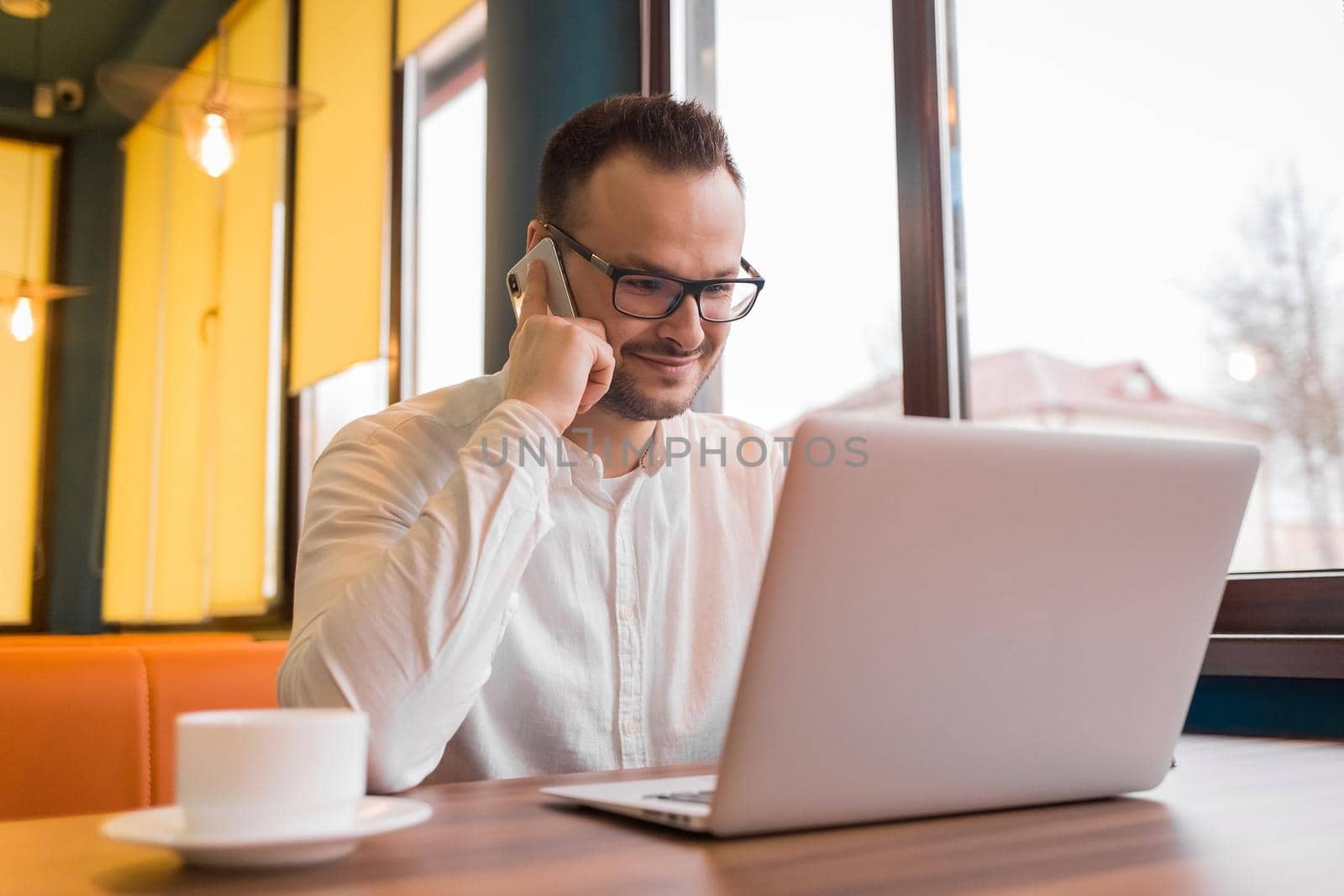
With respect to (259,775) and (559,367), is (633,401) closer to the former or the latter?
(559,367)

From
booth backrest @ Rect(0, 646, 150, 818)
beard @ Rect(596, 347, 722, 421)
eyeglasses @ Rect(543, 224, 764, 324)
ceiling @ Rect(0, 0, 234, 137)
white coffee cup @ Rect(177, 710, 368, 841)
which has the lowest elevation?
booth backrest @ Rect(0, 646, 150, 818)

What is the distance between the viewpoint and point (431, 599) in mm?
1113

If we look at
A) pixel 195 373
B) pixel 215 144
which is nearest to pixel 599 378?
pixel 215 144

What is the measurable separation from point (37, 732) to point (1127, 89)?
6.59ft

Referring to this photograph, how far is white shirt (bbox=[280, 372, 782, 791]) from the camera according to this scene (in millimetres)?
1115

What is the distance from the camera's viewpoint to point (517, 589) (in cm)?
143

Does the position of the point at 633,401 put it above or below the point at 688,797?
above

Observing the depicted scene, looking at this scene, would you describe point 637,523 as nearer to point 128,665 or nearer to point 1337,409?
point 128,665

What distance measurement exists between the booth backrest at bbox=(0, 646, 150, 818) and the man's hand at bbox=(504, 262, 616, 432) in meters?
0.75

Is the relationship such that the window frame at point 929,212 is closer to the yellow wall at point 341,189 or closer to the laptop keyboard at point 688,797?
the laptop keyboard at point 688,797

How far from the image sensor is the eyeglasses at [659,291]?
154 cm

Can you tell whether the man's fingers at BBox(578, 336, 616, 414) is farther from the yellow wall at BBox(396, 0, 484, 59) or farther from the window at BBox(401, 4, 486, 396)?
the yellow wall at BBox(396, 0, 484, 59)

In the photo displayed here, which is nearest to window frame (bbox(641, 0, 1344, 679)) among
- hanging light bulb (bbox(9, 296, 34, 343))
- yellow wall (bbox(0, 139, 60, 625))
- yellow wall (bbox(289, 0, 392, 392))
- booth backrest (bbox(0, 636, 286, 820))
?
booth backrest (bbox(0, 636, 286, 820))

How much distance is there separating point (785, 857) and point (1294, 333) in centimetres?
148
